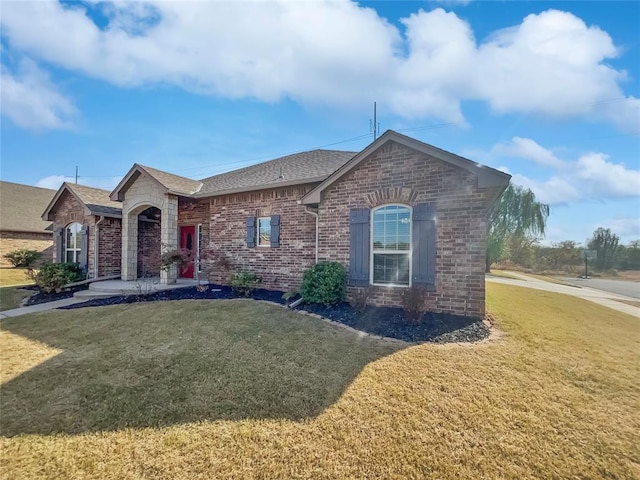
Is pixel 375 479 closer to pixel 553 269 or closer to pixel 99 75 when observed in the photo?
pixel 99 75

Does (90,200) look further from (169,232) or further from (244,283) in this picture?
(244,283)

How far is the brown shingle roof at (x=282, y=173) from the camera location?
32.2 feet

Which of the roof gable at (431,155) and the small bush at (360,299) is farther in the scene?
the small bush at (360,299)

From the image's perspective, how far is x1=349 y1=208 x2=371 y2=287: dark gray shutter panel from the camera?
7.59 m

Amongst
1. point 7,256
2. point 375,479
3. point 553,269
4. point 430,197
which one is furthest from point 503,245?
point 7,256

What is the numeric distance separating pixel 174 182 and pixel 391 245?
30.6 feet

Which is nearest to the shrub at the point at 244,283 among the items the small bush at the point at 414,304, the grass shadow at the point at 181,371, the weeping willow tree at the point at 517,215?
the grass shadow at the point at 181,371

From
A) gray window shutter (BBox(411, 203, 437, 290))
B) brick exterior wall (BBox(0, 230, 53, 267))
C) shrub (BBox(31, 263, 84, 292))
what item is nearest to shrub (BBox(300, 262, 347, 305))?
gray window shutter (BBox(411, 203, 437, 290))

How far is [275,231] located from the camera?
9812mm

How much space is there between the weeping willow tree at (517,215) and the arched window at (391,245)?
2431 centimetres

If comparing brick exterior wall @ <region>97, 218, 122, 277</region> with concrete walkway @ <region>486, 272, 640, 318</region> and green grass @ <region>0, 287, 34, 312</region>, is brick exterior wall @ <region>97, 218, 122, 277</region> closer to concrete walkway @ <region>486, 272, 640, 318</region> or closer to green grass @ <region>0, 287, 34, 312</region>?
green grass @ <region>0, 287, 34, 312</region>

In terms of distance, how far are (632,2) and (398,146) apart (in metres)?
6.18

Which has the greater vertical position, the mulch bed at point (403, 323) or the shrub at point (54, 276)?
the shrub at point (54, 276)

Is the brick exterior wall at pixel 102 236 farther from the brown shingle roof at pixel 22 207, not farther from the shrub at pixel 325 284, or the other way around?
the shrub at pixel 325 284
